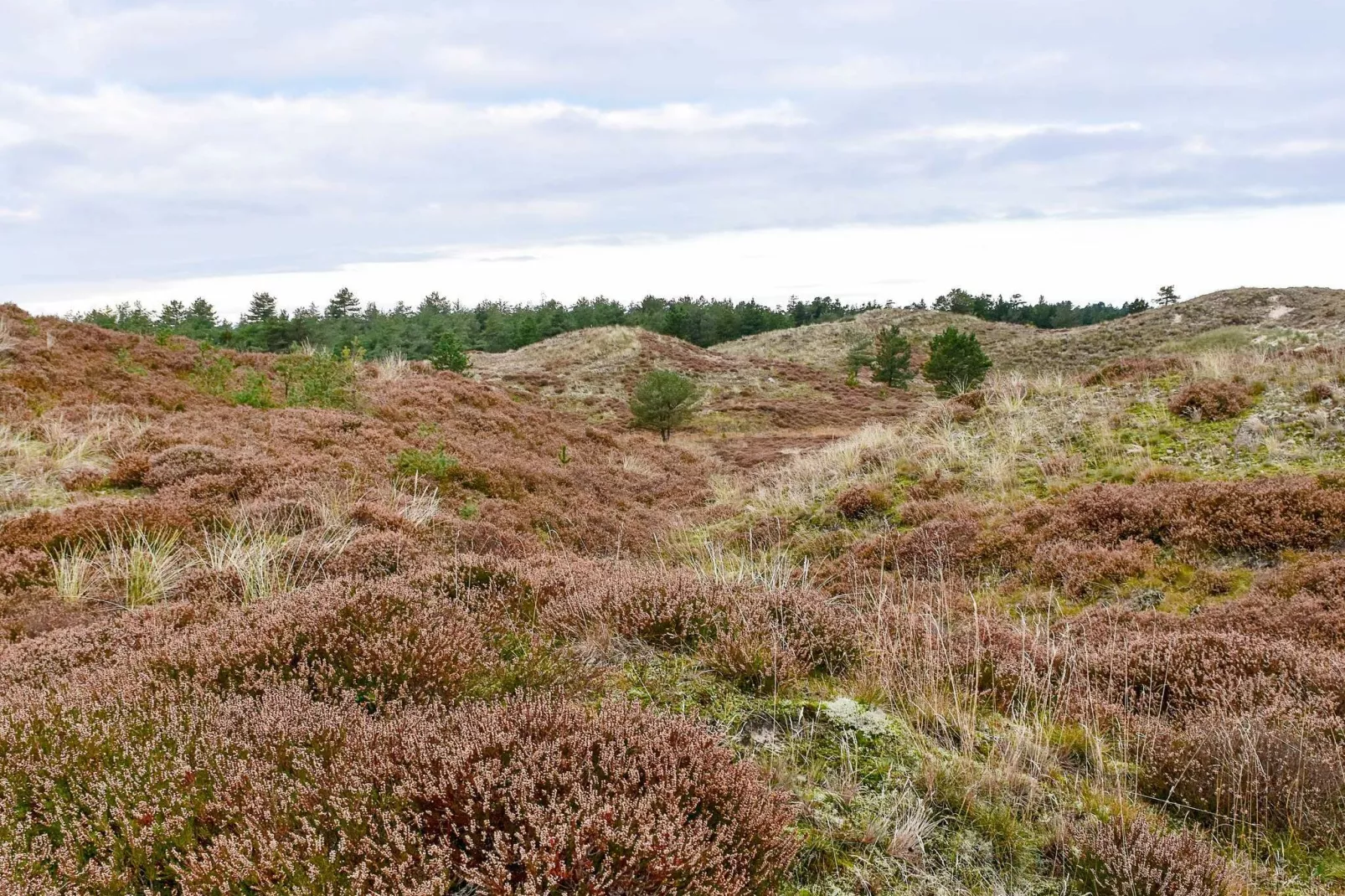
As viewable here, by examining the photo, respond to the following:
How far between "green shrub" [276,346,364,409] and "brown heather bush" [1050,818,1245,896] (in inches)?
557

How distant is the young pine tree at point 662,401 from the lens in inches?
1068

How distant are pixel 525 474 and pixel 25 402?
289 inches

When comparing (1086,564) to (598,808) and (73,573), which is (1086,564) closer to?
(598,808)

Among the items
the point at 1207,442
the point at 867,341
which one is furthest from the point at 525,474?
the point at 867,341

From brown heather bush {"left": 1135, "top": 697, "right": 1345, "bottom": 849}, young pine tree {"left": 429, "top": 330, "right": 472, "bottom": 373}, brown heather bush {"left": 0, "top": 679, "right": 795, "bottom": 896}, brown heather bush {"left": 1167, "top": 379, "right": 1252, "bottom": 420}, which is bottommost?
brown heather bush {"left": 1135, "top": 697, "right": 1345, "bottom": 849}

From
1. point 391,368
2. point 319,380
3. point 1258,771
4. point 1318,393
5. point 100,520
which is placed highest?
point 391,368

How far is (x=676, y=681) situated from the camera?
13.2 ft

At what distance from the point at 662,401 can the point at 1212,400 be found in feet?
60.7

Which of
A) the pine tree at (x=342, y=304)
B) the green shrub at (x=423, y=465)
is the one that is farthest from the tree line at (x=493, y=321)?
the green shrub at (x=423, y=465)

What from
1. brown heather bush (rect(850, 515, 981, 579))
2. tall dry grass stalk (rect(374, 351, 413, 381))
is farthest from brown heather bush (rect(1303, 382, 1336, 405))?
tall dry grass stalk (rect(374, 351, 413, 381))

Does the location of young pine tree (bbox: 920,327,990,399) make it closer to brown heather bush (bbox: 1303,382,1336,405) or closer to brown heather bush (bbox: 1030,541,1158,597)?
brown heather bush (bbox: 1303,382,1336,405)

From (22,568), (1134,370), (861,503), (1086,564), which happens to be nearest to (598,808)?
(22,568)

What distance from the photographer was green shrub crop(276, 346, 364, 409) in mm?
14328

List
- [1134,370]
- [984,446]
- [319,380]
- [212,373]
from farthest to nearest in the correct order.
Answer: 1. [319,380]
2. [212,373]
3. [1134,370]
4. [984,446]
